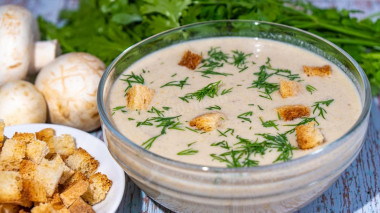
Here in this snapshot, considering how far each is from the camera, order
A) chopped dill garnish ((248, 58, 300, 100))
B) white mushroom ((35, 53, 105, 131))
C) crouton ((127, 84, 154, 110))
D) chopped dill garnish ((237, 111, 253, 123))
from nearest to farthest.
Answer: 1. chopped dill garnish ((237, 111, 253, 123))
2. crouton ((127, 84, 154, 110))
3. chopped dill garnish ((248, 58, 300, 100))
4. white mushroom ((35, 53, 105, 131))

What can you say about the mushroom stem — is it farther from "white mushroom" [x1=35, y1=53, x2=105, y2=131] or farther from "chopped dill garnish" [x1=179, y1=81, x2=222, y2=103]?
"chopped dill garnish" [x1=179, y1=81, x2=222, y2=103]

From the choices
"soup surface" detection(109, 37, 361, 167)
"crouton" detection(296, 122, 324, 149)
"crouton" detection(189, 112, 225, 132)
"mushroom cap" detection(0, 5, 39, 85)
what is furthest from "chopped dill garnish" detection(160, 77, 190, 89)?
"mushroom cap" detection(0, 5, 39, 85)

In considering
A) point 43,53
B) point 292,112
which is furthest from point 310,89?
point 43,53

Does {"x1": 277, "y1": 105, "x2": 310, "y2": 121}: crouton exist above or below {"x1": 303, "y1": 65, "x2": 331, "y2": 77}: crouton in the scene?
below

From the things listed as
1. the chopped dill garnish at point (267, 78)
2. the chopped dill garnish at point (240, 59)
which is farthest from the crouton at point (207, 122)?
the chopped dill garnish at point (240, 59)

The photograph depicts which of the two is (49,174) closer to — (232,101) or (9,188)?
(9,188)

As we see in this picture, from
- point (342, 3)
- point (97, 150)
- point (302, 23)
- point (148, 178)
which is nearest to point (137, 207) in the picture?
point (97, 150)

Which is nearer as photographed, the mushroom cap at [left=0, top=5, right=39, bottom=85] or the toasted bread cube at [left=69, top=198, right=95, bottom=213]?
the toasted bread cube at [left=69, top=198, right=95, bottom=213]

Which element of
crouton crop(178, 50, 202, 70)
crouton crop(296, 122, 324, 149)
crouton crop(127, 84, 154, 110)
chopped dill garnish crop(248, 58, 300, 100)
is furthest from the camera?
crouton crop(178, 50, 202, 70)

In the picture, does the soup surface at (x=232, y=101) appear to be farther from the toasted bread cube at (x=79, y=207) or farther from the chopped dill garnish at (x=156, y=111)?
the toasted bread cube at (x=79, y=207)

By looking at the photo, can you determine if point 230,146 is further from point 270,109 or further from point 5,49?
point 5,49
